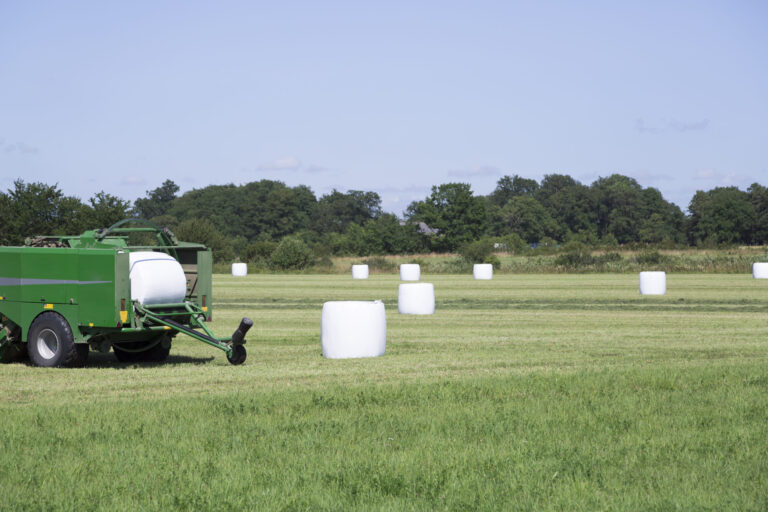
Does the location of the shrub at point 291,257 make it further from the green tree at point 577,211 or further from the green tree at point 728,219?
the green tree at point 577,211

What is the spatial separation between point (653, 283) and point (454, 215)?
3993 inches

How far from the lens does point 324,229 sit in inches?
7293

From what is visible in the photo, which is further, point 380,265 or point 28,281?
point 380,265

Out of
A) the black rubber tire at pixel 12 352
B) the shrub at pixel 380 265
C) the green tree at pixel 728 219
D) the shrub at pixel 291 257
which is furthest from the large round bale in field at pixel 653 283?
the green tree at pixel 728 219

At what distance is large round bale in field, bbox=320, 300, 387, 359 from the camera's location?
1841 centimetres

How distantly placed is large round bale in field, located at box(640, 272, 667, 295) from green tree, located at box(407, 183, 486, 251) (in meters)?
98.5

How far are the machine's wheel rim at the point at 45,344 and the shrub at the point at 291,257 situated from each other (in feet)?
214

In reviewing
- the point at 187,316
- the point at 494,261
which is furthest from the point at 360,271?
the point at 187,316

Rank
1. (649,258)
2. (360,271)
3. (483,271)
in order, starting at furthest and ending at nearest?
(649,258), (360,271), (483,271)

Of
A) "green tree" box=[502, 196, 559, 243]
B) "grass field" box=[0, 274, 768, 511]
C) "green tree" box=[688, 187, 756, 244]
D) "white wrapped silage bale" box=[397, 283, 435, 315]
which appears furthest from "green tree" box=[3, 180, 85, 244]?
"green tree" box=[502, 196, 559, 243]

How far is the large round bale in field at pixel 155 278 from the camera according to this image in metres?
16.9

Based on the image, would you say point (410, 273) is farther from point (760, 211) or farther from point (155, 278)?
point (760, 211)

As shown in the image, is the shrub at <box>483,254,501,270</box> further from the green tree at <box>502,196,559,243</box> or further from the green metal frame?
the green tree at <box>502,196,559,243</box>

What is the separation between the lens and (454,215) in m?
144
